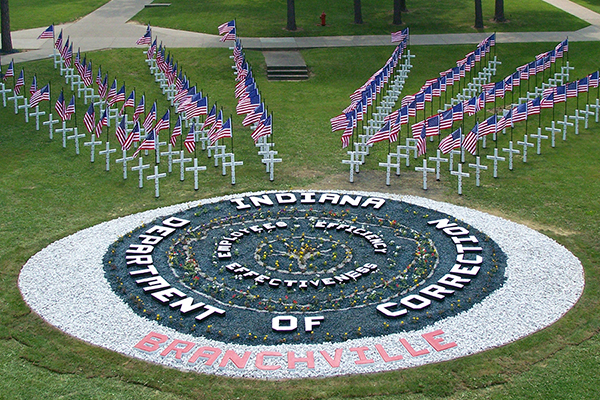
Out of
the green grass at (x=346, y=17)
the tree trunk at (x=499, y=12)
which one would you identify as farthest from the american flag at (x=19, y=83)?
the tree trunk at (x=499, y=12)

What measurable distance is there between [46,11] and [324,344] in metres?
43.6

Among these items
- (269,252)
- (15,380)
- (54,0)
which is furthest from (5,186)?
(54,0)

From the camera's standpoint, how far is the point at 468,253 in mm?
19156

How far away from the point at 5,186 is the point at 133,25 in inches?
974

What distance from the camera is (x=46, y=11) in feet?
168

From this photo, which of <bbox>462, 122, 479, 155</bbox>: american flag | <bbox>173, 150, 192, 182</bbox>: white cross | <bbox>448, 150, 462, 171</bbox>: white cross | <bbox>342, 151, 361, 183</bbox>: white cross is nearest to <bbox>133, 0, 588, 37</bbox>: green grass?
<bbox>448, 150, 462, 171</bbox>: white cross

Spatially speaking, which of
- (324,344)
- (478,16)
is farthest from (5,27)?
(324,344)

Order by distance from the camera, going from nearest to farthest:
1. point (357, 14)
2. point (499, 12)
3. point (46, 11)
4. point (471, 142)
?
point (471, 142) < point (499, 12) < point (357, 14) < point (46, 11)

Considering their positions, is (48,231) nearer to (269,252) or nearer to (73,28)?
(269,252)

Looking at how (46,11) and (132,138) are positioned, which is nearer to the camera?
(132,138)

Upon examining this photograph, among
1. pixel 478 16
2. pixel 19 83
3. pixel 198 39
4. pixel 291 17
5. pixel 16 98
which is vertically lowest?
pixel 16 98

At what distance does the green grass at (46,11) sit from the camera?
47.9m

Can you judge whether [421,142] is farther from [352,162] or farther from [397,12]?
[397,12]

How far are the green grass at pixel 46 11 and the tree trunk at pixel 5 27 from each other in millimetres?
7372
